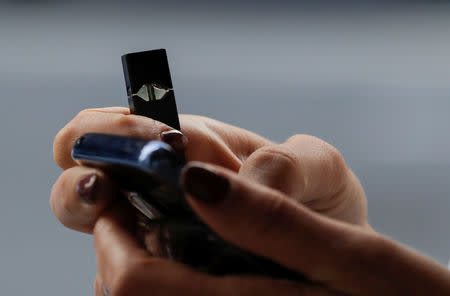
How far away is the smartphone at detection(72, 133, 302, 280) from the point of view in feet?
0.64

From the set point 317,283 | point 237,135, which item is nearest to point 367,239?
point 317,283

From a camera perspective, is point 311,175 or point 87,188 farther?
point 311,175

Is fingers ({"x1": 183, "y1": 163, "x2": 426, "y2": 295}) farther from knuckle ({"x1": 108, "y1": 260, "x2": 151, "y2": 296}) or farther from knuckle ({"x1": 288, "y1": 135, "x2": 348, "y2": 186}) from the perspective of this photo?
knuckle ({"x1": 288, "y1": 135, "x2": 348, "y2": 186})

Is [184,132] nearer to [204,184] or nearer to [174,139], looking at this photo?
[174,139]

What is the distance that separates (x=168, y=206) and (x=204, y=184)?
0.04 metres

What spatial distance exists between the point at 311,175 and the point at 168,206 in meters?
0.18

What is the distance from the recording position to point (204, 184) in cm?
18

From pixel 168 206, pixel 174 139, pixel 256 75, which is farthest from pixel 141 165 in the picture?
pixel 256 75

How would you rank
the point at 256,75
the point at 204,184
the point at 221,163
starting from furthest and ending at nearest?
the point at 256,75 → the point at 221,163 → the point at 204,184

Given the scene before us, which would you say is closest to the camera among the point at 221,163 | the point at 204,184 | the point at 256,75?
the point at 204,184

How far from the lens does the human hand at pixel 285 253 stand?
18 cm

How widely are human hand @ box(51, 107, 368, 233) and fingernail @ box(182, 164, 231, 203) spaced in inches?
3.7

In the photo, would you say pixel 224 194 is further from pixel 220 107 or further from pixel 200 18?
pixel 200 18

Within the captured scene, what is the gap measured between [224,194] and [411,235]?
58 cm
